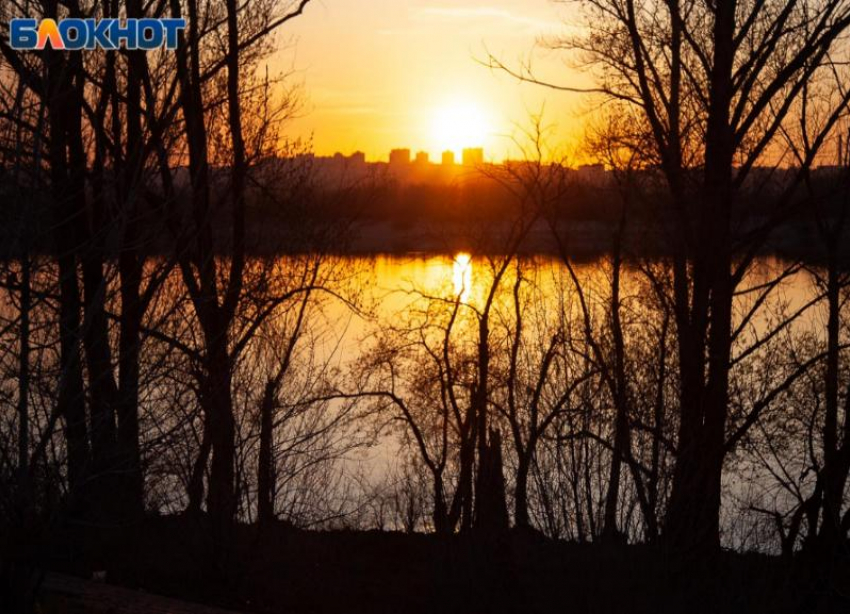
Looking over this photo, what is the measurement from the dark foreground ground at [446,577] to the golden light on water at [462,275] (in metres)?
5.96

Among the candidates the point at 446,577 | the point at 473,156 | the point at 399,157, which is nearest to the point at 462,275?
the point at 473,156

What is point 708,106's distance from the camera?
12812 mm

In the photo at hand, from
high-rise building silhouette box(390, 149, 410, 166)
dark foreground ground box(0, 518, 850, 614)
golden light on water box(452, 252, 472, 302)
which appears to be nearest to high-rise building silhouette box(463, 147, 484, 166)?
high-rise building silhouette box(390, 149, 410, 166)

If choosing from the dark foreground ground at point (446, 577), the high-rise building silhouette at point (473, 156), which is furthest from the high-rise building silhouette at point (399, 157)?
the dark foreground ground at point (446, 577)

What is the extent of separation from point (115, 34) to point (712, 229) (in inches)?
288

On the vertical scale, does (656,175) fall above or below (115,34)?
below

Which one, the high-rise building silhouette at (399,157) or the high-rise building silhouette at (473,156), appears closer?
the high-rise building silhouette at (473,156)

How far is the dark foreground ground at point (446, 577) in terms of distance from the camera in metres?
9.02

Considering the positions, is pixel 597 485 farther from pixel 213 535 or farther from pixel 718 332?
pixel 213 535

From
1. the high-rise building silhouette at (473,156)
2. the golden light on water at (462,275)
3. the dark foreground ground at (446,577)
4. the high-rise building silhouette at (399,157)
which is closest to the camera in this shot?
the dark foreground ground at (446,577)

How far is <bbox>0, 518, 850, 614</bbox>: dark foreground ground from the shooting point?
902 centimetres

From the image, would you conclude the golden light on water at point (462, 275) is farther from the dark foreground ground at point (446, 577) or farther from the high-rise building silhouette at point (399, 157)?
the dark foreground ground at point (446, 577)

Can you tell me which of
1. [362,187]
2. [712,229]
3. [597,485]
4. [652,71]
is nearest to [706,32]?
[652,71]

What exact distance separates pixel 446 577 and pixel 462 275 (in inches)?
291
